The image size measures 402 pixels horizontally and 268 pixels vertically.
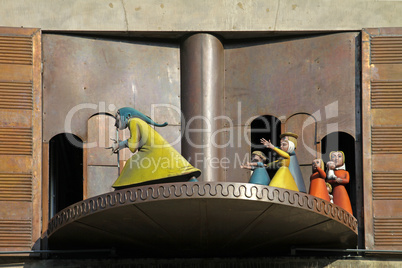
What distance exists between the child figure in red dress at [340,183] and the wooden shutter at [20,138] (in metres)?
5.84

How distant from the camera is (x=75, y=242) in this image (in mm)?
21156

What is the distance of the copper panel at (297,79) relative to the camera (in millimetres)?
22297

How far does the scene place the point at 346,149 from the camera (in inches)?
983

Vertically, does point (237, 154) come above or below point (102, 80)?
below

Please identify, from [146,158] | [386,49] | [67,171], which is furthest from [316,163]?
[67,171]

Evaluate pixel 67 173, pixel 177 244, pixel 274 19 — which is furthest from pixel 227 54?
pixel 67 173

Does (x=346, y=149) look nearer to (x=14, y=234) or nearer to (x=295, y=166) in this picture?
(x=295, y=166)

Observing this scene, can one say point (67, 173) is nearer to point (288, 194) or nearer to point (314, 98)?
point (314, 98)

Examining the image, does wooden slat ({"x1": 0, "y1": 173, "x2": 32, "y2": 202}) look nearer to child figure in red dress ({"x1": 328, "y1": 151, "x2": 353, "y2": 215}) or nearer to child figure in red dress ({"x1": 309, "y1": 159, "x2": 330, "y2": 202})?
child figure in red dress ({"x1": 309, "y1": 159, "x2": 330, "y2": 202})

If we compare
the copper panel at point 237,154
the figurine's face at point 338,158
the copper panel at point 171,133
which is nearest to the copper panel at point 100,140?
the copper panel at point 171,133

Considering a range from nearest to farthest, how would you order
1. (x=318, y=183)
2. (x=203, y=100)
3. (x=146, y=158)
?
(x=146, y=158)
(x=318, y=183)
(x=203, y=100)

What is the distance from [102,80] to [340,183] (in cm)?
533

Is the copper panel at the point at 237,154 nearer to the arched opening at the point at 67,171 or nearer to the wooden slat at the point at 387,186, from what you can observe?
the wooden slat at the point at 387,186

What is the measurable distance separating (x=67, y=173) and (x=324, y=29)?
844cm
